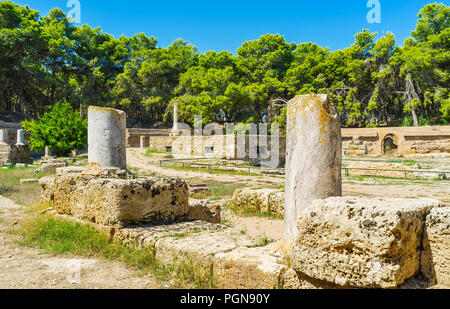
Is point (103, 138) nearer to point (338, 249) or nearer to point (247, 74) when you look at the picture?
point (338, 249)

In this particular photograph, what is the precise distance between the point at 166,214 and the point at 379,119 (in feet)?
116

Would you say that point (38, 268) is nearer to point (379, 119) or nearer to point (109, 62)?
point (379, 119)

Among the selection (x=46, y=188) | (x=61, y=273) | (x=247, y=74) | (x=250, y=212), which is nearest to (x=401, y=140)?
(x=247, y=74)

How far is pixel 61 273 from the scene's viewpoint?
3514 millimetres

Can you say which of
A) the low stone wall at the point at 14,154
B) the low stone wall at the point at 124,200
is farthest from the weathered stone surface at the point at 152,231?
the low stone wall at the point at 14,154

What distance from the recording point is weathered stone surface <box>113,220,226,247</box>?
3.94m

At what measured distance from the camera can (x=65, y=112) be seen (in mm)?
23141

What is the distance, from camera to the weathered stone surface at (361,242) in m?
2.31

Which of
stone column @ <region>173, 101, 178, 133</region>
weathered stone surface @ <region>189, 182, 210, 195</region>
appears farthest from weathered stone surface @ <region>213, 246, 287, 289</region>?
stone column @ <region>173, 101, 178, 133</region>

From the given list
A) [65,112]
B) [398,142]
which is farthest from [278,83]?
[65,112]

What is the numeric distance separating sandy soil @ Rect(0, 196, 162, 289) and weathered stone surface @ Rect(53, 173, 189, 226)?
0.68 metres

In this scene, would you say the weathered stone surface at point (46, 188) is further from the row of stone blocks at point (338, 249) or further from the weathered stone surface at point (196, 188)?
the weathered stone surface at point (196, 188)

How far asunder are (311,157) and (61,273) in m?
2.85

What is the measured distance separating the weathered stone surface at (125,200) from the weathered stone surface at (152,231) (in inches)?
6.9
